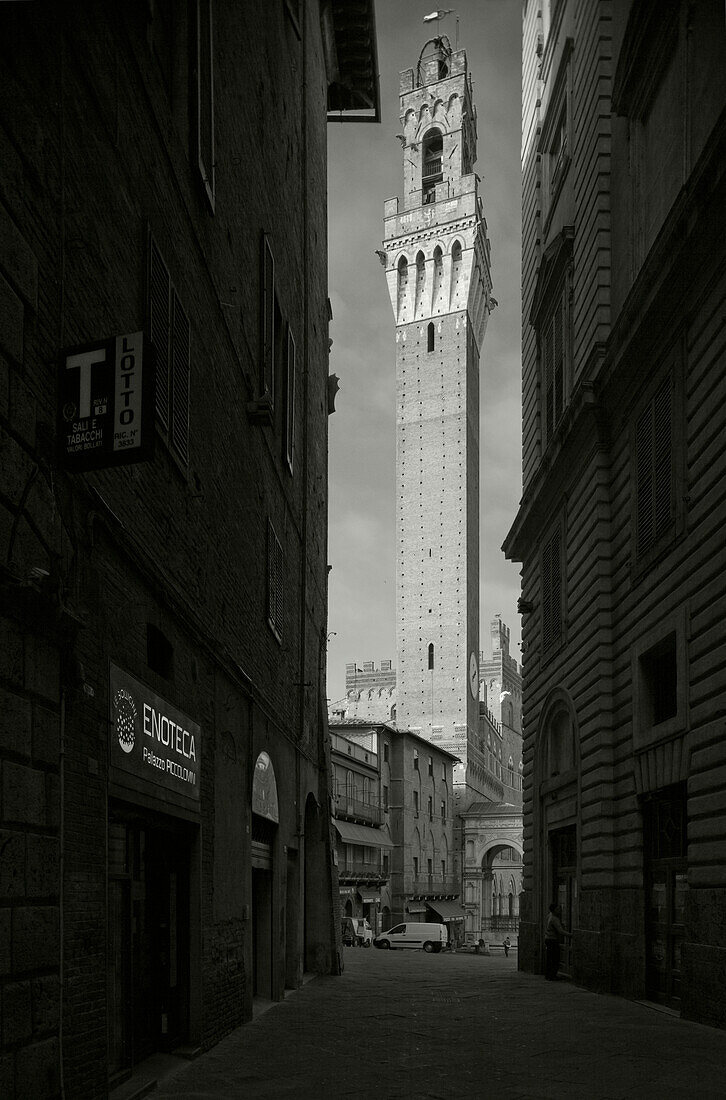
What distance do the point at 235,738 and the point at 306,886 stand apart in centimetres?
924

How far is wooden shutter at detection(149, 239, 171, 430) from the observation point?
8961 millimetres

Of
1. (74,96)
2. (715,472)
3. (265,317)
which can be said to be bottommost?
(715,472)

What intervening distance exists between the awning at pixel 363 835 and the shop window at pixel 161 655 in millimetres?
38241

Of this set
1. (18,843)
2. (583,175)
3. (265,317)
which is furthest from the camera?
(583,175)

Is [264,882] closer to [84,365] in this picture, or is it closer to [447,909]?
[84,365]

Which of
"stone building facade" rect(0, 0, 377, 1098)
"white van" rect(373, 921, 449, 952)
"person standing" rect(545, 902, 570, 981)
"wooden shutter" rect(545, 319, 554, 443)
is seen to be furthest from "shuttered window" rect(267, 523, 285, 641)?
"white van" rect(373, 921, 449, 952)

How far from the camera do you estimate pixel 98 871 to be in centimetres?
712

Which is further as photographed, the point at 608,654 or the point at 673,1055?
the point at 608,654

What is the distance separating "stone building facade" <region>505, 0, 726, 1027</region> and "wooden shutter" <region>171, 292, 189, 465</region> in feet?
18.3

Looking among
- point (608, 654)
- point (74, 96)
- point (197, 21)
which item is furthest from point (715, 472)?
point (74, 96)

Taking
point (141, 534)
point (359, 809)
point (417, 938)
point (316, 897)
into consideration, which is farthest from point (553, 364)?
point (359, 809)

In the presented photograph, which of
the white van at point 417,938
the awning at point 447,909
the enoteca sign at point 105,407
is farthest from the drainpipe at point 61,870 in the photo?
the awning at point 447,909

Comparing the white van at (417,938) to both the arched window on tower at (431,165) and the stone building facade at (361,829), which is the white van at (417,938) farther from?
the arched window on tower at (431,165)

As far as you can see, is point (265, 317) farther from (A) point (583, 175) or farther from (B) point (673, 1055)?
(B) point (673, 1055)
